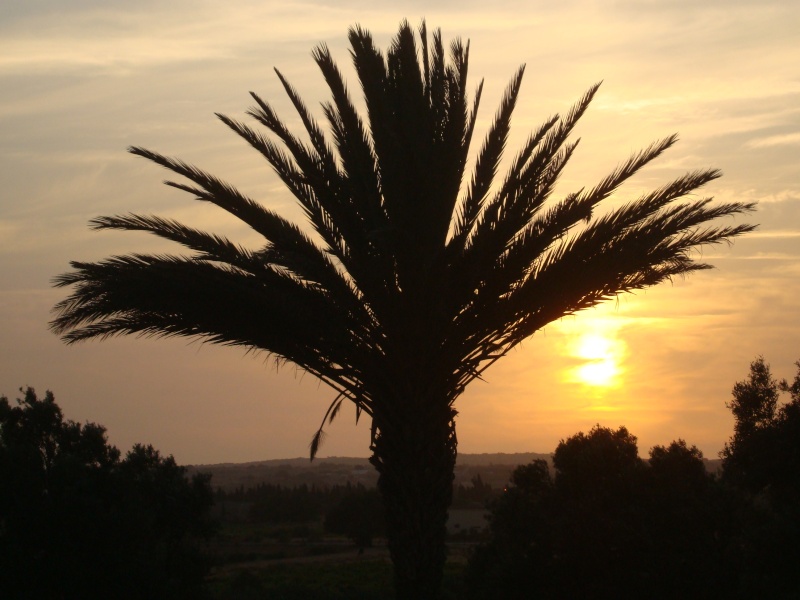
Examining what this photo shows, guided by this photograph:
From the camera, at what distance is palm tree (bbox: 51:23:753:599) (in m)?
10.4

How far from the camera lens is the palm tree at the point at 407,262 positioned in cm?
1043

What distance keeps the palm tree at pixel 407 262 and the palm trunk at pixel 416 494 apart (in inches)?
0.8

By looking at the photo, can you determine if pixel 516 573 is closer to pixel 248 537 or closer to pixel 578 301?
pixel 578 301

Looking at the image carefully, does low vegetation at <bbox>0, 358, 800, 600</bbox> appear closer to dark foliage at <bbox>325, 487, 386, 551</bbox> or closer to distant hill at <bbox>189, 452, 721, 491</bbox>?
dark foliage at <bbox>325, 487, 386, 551</bbox>

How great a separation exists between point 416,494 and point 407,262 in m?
2.68

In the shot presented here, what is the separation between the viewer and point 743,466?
18.1m

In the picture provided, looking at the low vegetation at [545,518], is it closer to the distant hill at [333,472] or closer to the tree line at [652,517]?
the tree line at [652,517]

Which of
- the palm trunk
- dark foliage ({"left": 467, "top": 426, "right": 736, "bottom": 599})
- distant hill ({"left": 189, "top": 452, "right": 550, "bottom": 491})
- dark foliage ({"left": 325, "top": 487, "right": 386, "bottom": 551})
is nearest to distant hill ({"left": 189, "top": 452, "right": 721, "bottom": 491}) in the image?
distant hill ({"left": 189, "top": 452, "right": 550, "bottom": 491})

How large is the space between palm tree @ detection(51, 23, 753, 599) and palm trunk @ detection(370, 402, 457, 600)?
0.8 inches

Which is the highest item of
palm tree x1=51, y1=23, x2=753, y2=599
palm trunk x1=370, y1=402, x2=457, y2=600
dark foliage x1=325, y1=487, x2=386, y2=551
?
palm tree x1=51, y1=23, x2=753, y2=599

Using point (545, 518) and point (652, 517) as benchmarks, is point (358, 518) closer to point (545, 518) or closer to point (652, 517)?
point (545, 518)

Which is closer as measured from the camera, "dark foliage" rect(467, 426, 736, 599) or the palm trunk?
the palm trunk

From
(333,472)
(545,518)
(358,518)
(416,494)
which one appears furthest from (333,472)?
(416,494)

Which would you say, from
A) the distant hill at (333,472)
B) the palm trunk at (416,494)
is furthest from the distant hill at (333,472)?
the palm trunk at (416,494)
